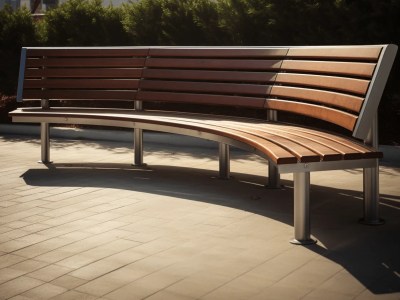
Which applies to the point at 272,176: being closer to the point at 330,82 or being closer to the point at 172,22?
the point at 330,82

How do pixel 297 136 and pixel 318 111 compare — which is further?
pixel 318 111

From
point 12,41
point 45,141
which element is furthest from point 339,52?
point 12,41

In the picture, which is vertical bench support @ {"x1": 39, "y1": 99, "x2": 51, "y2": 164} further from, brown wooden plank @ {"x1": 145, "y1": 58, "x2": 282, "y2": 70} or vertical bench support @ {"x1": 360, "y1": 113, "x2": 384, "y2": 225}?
vertical bench support @ {"x1": 360, "y1": 113, "x2": 384, "y2": 225}

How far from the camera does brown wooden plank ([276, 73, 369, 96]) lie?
5.01 m

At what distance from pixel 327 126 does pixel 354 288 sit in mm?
5072

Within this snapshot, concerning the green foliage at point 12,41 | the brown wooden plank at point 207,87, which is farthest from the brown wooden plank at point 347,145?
the green foliage at point 12,41

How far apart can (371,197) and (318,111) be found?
82 cm

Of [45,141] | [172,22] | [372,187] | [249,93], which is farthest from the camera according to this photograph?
[172,22]

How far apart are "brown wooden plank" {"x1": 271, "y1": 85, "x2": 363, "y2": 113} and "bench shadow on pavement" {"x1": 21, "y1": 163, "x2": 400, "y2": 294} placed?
0.79m

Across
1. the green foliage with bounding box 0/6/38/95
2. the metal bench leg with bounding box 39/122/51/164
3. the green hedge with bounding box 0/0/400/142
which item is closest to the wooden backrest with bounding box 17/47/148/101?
the metal bench leg with bounding box 39/122/51/164

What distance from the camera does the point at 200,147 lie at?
355 inches

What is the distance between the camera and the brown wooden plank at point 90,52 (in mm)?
7583

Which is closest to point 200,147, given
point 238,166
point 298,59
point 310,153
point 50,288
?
point 238,166

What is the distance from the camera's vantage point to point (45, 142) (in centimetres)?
796
